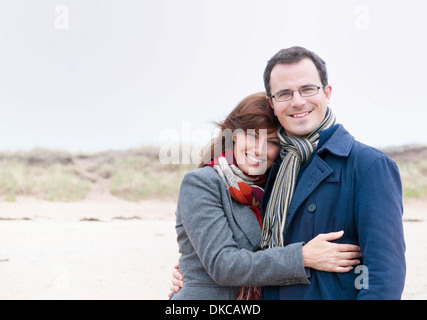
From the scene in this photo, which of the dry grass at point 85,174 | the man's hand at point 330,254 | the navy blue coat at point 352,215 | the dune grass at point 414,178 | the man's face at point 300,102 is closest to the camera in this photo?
the navy blue coat at point 352,215

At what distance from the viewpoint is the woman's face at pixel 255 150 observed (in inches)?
104

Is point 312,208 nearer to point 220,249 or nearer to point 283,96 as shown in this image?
point 220,249

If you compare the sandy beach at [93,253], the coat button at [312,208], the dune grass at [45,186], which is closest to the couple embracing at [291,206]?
the coat button at [312,208]

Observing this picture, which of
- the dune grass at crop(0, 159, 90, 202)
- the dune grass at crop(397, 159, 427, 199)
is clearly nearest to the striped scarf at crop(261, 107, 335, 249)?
the dune grass at crop(0, 159, 90, 202)

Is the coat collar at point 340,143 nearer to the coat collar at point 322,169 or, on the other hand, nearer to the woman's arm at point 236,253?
the coat collar at point 322,169

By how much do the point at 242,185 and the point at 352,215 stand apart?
63 centimetres

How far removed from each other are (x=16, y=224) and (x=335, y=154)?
39.6ft

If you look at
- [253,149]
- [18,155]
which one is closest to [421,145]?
[18,155]

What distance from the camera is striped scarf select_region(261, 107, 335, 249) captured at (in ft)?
7.70

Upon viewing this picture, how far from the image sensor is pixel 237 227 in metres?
2.50

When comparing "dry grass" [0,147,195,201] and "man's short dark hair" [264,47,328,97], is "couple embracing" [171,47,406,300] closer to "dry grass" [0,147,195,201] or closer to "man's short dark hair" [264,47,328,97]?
"man's short dark hair" [264,47,328,97]

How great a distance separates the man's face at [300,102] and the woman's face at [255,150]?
179 millimetres

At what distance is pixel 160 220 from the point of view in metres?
14.0

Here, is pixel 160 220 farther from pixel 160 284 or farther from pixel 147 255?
pixel 160 284
